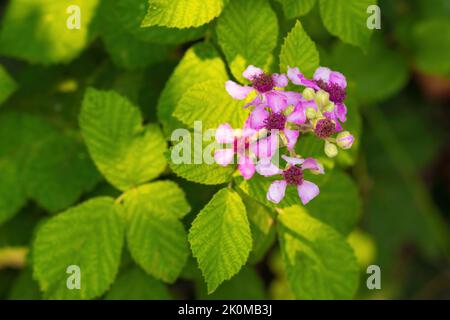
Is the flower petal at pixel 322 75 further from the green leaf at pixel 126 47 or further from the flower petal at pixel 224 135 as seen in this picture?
the green leaf at pixel 126 47

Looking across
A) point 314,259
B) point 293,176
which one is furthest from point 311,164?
point 314,259

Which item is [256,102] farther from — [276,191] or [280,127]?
[276,191]

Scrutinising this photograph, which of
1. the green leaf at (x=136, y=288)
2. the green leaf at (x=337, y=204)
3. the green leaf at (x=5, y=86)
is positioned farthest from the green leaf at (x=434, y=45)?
the green leaf at (x=5, y=86)

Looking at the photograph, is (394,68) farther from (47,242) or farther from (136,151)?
(47,242)

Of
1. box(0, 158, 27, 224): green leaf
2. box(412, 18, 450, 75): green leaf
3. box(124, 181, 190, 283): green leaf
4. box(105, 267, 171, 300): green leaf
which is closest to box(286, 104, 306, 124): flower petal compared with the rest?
box(124, 181, 190, 283): green leaf

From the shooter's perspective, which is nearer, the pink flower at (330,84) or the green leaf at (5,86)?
the pink flower at (330,84)

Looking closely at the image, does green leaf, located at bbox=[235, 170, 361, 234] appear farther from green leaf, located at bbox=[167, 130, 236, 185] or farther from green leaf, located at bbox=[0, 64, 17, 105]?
green leaf, located at bbox=[0, 64, 17, 105]
